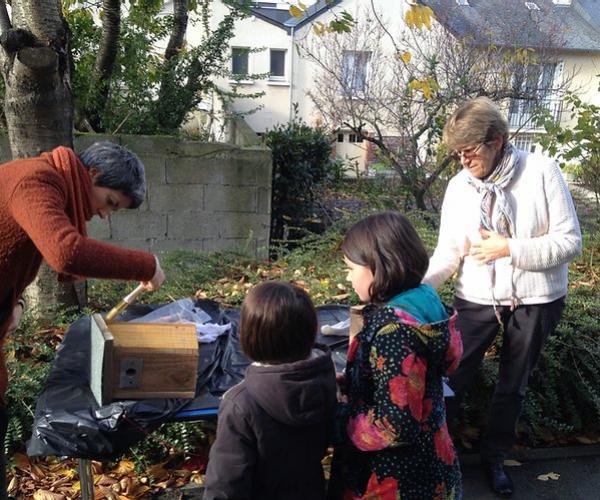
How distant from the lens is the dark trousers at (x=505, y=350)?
2.55m

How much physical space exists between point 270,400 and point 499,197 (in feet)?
4.54

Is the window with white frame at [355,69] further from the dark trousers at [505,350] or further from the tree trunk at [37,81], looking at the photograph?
the dark trousers at [505,350]

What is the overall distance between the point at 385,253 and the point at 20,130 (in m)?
2.53

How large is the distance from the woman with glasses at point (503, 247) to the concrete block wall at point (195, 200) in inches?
117

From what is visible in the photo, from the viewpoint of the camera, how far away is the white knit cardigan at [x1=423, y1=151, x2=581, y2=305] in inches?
92.7

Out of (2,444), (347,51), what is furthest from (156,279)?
(347,51)

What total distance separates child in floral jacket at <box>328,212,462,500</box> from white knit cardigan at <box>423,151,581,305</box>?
840 millimetres

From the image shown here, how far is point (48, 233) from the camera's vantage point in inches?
66.7

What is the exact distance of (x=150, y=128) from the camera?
21.5ft

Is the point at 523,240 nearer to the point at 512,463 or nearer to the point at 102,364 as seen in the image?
the point at 512,463

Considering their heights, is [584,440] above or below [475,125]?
below

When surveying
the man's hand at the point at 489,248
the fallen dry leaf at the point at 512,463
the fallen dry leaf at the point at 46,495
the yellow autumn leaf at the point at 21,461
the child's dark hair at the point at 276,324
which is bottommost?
the fallen dry leaf at the point at 512,463

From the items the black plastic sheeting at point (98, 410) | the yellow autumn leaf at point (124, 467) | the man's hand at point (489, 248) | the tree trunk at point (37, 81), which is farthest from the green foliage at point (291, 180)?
the black plastic sheeting at point (98, 410)

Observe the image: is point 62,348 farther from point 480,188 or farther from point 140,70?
point 140,70
